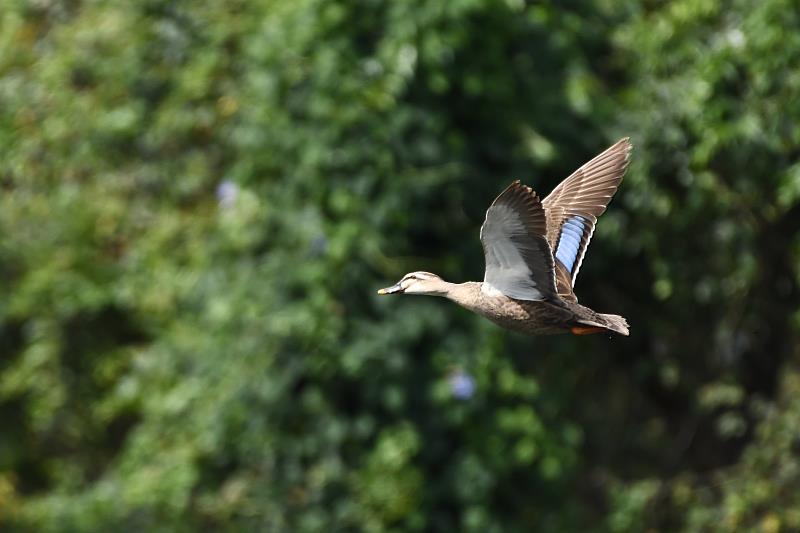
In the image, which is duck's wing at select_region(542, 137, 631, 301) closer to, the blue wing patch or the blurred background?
the blue wing patch

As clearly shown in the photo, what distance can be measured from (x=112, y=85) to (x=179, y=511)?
7.04ft

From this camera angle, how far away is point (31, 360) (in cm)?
697

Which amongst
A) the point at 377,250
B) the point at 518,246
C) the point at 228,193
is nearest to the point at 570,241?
the point at 518,246

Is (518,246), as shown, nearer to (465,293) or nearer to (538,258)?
(538,258)

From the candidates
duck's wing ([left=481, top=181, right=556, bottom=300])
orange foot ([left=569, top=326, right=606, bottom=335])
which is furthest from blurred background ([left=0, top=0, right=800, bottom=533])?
duck's wing ([left=481, top=181, right=556, bottom=300])

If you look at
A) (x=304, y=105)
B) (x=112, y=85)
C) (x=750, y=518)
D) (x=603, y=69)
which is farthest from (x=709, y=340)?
(x=112, y=85)

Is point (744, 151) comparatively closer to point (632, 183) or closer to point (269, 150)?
point (632, 183)

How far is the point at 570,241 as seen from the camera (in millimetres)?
4289

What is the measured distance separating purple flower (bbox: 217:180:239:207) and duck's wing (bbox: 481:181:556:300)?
2793 mm

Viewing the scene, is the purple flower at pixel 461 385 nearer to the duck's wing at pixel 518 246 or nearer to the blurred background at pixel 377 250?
the blurred background at pixel 377 250

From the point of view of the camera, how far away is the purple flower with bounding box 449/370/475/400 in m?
6.14

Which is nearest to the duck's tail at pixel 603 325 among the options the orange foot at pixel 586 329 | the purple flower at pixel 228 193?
the orange foot at pixel 586 329

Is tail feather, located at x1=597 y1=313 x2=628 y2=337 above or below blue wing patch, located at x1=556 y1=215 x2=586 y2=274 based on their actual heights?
below

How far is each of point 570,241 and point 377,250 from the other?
1.87 m
